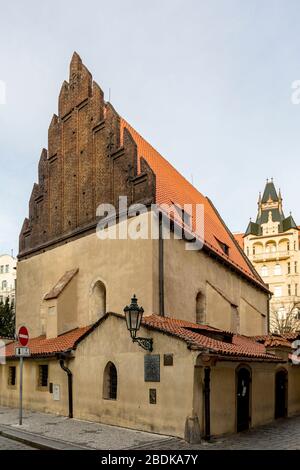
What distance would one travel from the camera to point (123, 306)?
60.8ft

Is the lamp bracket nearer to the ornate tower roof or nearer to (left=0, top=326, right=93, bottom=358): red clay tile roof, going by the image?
(left=0, top=326, right=93, bottom=358): red clay tile roof

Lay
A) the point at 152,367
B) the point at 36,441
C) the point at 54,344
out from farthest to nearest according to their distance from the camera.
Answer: the point at 54,344 → the point at 152,367 → the point at 36,441

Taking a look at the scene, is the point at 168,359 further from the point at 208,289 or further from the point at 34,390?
the point at 208,289

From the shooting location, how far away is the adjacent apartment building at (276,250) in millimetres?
67562

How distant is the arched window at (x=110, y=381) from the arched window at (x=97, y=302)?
196 inches

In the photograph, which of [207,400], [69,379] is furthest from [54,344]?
[207,400]

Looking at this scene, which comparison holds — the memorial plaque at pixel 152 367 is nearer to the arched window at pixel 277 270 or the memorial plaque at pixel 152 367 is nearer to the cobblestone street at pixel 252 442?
the cobblestone street at pixel 252 442

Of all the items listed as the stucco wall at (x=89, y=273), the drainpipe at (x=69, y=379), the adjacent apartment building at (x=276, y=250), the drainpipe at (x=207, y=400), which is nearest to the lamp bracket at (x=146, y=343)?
the drainpipe at (x=207, y=400)

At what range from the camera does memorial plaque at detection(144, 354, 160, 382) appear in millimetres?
13445

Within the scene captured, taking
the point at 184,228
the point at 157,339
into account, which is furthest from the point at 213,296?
the point at 157,339

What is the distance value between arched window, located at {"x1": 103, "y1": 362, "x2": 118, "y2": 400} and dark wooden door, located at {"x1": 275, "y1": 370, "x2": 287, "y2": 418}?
5798mm

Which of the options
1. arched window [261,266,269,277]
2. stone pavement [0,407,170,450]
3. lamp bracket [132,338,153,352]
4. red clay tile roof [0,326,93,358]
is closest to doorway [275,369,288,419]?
lamp bracket [132,338,153,352]

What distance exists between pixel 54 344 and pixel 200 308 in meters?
6.43
